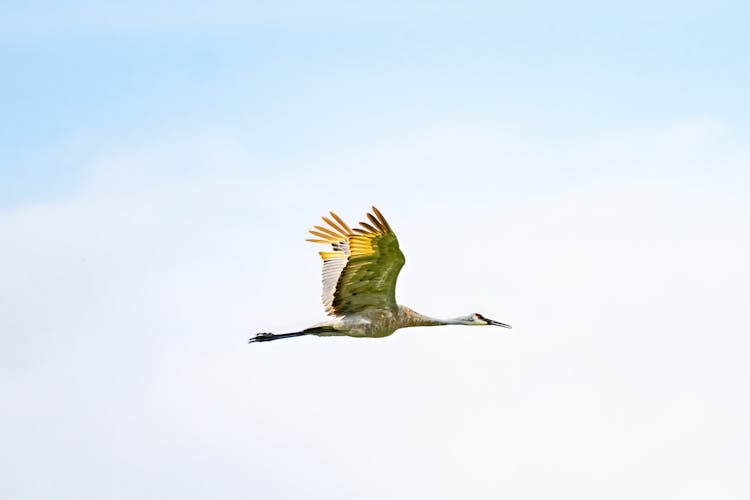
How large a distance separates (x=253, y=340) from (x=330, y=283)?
2.40m

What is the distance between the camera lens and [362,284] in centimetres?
2812

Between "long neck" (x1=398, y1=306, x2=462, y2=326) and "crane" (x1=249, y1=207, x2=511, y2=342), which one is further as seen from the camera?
"long neck" (x1=398, y1=306, x2=462, y2=326)

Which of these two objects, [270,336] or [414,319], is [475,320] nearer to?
[414,319]

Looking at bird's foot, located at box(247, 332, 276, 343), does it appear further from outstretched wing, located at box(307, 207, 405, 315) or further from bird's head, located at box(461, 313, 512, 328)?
bird's head, located at box(461, 313, 512, 328)

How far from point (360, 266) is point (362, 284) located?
66 centimetres

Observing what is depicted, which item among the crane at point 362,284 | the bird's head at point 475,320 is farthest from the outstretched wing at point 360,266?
the bird's head at point 475,320

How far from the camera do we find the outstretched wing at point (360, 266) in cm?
2678

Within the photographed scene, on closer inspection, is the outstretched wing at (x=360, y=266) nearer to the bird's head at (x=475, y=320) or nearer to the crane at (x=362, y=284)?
the crane at (x=362, y=284)

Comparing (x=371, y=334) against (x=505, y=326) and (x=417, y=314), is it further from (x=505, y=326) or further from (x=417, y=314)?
(x=505, y=326)

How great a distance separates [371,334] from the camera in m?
28.9

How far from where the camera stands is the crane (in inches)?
1059

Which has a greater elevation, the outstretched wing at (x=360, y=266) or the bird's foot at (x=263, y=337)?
the outstretched wing at (x=360, y=266)

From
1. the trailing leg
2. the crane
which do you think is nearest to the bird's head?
the crane

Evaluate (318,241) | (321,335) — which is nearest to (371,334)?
(321,335)
